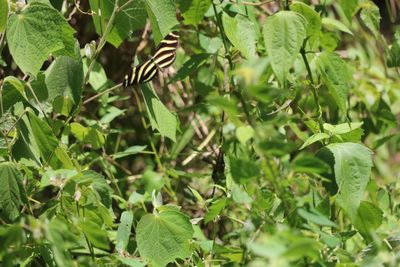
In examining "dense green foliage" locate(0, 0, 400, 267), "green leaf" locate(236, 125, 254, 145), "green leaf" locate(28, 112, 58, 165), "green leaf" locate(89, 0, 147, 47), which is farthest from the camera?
"green leaf" locate(89, 0, 147, 47)

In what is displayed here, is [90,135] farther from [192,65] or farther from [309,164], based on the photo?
[309,164]

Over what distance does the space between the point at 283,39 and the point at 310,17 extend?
163 millimetres

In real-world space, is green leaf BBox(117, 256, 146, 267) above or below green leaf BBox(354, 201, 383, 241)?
above

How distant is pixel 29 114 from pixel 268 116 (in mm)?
415

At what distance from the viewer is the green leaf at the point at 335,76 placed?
53.4 inches

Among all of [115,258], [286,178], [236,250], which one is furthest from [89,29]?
[286,178]

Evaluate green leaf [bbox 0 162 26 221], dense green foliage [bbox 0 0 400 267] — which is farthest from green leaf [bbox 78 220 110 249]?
green leaf [bbox 0 162 26 221]

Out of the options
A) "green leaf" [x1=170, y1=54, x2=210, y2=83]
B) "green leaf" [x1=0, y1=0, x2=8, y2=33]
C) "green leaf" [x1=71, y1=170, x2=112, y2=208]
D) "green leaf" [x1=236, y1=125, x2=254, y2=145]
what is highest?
"green leaf" [x1=0, y1=0, x2=8, y2=33]

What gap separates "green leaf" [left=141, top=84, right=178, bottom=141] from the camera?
148 centimetres

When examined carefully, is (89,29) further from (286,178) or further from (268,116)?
(286,178)

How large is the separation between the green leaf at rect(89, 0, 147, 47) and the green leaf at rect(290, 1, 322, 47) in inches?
9.9

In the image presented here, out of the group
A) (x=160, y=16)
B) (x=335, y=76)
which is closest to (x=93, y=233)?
(x=160, y=16)

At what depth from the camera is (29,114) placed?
1.29 metres

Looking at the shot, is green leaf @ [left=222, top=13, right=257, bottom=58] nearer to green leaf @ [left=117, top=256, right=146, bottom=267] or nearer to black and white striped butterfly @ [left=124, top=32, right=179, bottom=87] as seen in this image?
black and white striped butterfly @ [left=124, top=32, right=179, bottom=87]
